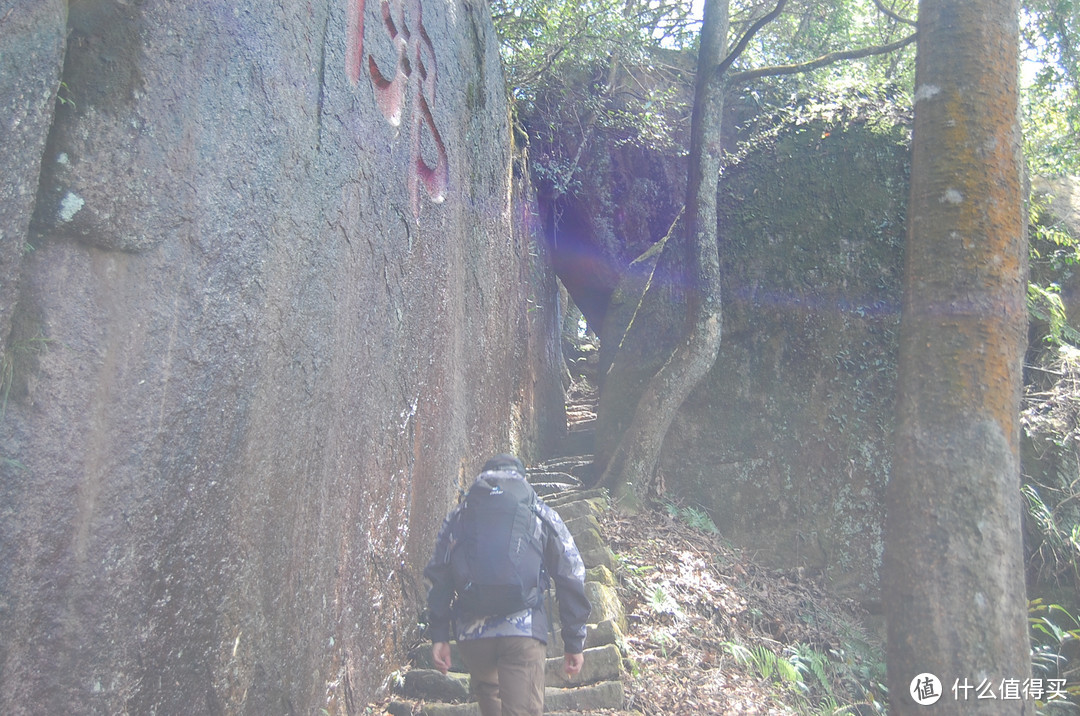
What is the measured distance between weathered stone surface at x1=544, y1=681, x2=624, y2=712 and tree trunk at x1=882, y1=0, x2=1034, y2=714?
1.95 metres

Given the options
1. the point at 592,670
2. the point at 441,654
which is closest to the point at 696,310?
the point at 592,670

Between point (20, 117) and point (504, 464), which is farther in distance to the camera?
point (504, 464)

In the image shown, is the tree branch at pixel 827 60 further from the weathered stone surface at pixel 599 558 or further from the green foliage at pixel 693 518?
the weathered stone surface at pixel 599 558

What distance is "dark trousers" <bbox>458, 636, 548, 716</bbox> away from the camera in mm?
3566

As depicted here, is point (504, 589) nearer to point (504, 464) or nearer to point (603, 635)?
point (504, 464)

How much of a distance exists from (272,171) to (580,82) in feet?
27.3

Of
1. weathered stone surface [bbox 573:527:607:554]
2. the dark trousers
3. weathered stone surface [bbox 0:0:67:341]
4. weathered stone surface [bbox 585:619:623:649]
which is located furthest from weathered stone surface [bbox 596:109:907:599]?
weathered stone surface [bbox 0:0:67:341]

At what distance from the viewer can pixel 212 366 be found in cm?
→ 276

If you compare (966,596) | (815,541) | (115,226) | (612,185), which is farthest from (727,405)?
(115,226)

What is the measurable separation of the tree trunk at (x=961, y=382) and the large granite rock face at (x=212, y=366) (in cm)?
239

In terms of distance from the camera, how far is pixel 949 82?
118 inches

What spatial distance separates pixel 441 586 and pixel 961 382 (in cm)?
243

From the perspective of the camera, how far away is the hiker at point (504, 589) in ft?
11.5

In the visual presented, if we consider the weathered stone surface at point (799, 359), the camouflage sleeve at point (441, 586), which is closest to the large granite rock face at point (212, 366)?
the camouflage sleeve at point (441, 586)
